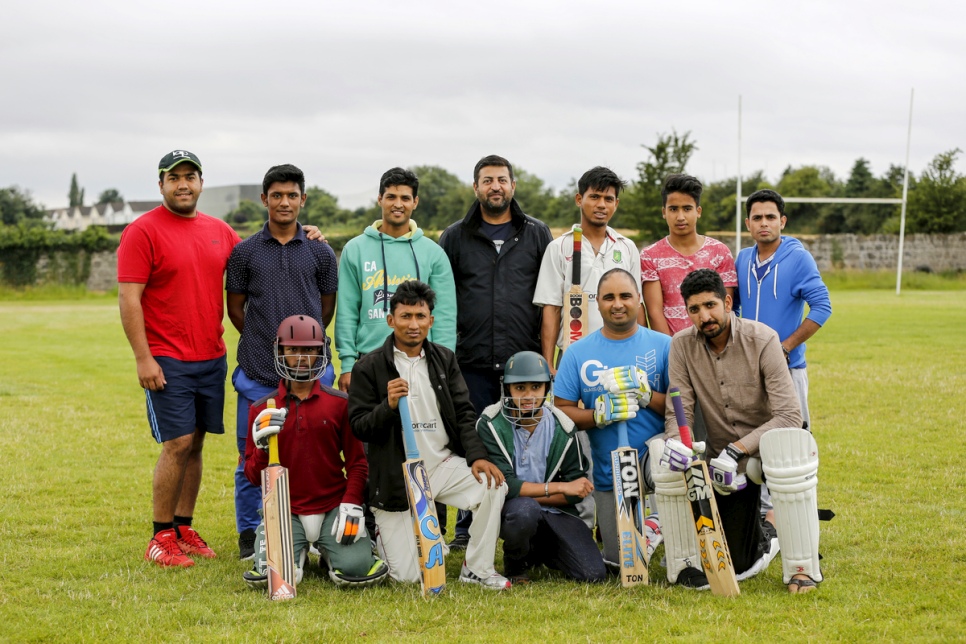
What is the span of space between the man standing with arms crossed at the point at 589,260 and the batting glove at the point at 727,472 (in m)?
1.19

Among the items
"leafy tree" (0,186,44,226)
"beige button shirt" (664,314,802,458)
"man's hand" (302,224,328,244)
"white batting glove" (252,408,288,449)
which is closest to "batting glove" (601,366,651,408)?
"beige button shirt" (664,314,802,458)

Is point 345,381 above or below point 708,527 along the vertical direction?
above

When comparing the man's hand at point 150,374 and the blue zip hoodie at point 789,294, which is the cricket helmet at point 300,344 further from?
the blue zip hoodie at point 789,294

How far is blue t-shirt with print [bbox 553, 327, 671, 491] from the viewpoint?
15.5ft

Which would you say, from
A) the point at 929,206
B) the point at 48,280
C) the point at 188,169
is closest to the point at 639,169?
the point at 929,206

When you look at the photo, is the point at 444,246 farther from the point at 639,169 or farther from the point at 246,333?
the point at 639,169

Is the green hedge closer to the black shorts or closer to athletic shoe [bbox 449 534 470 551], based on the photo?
the black shorts

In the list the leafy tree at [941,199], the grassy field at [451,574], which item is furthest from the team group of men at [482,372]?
the leafy tree at [941,199]

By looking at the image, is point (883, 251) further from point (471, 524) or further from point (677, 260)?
point (471, 524)

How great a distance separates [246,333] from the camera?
5094 mm

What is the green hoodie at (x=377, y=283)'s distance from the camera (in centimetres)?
511

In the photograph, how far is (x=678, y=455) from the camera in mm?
4156

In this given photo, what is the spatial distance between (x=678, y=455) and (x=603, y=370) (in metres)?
0.70

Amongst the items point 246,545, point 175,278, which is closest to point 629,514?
point 246,545
